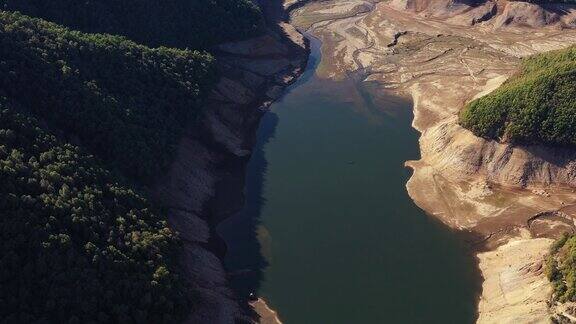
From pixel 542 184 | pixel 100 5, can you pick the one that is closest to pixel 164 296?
pixel 542 184

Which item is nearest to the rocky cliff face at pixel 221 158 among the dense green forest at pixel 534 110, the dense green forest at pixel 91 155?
the dense green forest at pixel 91 155

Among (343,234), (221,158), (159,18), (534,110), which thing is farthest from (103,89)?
(534,110)

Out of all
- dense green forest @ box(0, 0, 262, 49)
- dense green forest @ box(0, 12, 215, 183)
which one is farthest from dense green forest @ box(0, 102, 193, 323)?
dense green forest @ box(0, 0, 262, 49)

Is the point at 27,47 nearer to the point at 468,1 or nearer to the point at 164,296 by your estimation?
the point at 164,296

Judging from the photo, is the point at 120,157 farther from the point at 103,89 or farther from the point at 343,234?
the point at 343,234

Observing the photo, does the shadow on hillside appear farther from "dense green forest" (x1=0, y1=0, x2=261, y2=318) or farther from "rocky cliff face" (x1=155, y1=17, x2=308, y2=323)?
"dense green forest" (x1=0, y1=0, x2=261, y2=318)

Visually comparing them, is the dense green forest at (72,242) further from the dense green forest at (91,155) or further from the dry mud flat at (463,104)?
the dry mud flat at (463,104)
